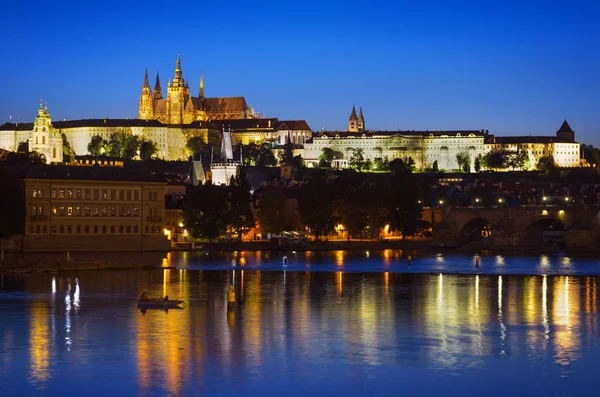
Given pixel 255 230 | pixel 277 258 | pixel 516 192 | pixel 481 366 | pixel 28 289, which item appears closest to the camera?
pixel 481 366

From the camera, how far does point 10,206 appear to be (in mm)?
57750

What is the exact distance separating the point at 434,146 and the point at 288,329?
162 m

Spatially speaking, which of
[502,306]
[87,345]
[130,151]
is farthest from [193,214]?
[130,151]

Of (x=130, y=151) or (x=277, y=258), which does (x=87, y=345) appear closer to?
(x=277, y=258)

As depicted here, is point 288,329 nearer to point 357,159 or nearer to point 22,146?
point 22,146

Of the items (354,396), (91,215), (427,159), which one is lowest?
(354,396)

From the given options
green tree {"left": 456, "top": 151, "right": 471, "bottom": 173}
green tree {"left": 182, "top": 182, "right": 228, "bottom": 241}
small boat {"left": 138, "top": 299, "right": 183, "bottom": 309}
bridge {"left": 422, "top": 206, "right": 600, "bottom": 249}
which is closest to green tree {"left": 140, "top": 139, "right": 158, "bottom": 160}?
green tree {"left": 456, "top": 151, "right": 471, "bottom": 173}

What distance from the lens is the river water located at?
22750mm

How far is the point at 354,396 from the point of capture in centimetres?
2158

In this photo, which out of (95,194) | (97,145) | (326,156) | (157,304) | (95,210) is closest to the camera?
(157,304)

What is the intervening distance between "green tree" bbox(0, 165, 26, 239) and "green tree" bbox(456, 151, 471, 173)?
125 metres

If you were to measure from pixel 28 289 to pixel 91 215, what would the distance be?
27575 millimetres

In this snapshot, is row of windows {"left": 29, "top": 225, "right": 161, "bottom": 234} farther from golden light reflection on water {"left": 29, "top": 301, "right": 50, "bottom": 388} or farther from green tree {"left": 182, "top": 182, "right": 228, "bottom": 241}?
golden light reflection on water {"left": 29, "top": 301, "right": 50, "bottom": 388}

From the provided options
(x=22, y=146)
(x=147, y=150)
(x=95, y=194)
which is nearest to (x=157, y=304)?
(x=95, y=194)
